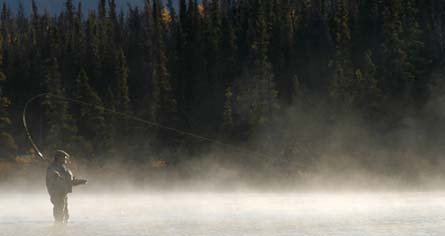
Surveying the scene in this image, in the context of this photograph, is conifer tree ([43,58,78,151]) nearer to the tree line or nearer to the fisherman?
the tree line

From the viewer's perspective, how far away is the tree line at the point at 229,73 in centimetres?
6247

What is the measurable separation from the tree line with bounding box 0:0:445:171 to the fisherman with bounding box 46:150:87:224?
38658 mm

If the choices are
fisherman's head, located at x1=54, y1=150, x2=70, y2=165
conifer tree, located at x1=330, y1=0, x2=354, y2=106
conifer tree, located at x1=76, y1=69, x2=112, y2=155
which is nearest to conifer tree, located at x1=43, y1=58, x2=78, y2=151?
conifer tree, located at x1=76, y1=69, x2=112, y2=155

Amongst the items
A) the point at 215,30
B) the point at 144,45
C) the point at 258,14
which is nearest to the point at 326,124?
the point at 258,14

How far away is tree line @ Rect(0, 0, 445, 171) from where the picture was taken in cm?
6247

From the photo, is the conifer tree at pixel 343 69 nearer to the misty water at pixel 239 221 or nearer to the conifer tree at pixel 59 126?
the conifer tree at pixel 59 126

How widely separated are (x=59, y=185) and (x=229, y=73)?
59.8m

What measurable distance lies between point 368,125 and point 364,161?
39.2 ft

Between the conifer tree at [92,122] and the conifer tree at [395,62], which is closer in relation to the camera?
the conifer tree at [395,62]

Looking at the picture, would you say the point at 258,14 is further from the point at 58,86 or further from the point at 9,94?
the point at 9,94

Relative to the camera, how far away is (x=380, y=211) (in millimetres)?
19625

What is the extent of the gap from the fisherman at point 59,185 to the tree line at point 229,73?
38.7 meters

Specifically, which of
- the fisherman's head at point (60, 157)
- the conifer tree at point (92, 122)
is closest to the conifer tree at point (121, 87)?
the conifer tree at point (92, 122)

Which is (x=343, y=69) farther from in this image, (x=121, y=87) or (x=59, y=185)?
(x=59, y=185)
